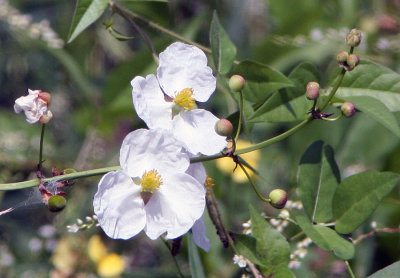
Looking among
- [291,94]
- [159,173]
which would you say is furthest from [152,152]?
[291,94]

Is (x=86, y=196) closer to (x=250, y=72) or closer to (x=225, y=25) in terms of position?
(x=225, y=25)

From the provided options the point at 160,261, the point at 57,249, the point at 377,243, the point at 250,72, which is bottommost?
the point at 160,261

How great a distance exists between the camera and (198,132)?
744 mm

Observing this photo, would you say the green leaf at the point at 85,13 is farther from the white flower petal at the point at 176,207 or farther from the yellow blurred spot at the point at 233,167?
the yellow blurred spot at the point at 233,167

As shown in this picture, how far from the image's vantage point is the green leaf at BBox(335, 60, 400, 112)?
82 cm

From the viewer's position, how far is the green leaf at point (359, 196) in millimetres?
780

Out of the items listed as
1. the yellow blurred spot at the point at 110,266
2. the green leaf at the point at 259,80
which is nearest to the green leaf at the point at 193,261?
the green leaf at the point at 259,80

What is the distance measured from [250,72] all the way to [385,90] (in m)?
0.20

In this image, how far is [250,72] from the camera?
86 cm

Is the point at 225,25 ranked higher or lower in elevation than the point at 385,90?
lower

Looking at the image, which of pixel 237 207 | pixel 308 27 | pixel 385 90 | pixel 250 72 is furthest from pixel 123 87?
pixel 385 90

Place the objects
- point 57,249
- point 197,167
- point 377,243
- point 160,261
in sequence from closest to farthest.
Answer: point 197,167 → point 377,243 → point 57,249 → point 160,261

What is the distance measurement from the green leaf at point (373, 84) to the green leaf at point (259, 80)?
0.09m

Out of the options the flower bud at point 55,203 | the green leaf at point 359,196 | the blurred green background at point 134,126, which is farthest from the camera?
the blurred green background at point 134,126
